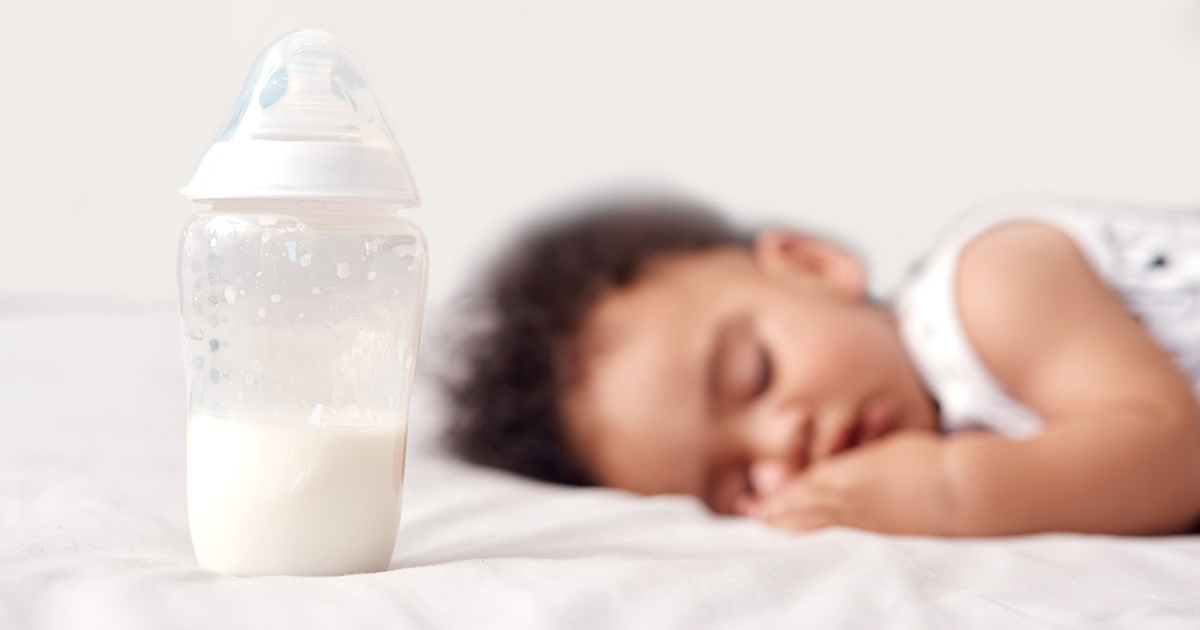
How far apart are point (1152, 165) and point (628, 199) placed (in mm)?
1167

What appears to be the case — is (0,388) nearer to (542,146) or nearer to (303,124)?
(303,124)

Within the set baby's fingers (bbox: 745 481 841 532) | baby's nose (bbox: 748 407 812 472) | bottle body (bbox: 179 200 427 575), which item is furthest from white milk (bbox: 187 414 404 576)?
baby's nose (bbox: 748 407 812 472)

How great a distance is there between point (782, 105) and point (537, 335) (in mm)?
971

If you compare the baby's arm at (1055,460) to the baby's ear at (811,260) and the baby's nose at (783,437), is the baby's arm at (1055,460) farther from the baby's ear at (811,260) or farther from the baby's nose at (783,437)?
the baby's ear at (811,260)

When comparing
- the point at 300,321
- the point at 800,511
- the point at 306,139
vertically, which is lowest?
the point at 800,511

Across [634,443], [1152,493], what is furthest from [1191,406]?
[634,443]

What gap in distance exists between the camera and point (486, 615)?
0.50m

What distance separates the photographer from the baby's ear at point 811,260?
57.7 inches

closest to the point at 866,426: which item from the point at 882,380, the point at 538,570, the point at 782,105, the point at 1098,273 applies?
the point at 882,380

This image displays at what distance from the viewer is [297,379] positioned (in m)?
0.62

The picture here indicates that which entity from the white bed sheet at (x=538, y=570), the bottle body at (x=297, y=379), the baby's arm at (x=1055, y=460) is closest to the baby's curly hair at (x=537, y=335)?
the white bed sheet at (x=538, y=570)

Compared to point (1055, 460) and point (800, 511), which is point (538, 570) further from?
point (1055, 460)

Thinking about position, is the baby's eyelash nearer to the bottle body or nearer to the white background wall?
the bottle body

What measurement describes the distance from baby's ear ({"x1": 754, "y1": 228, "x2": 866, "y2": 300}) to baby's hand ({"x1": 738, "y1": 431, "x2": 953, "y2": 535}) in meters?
0.50
